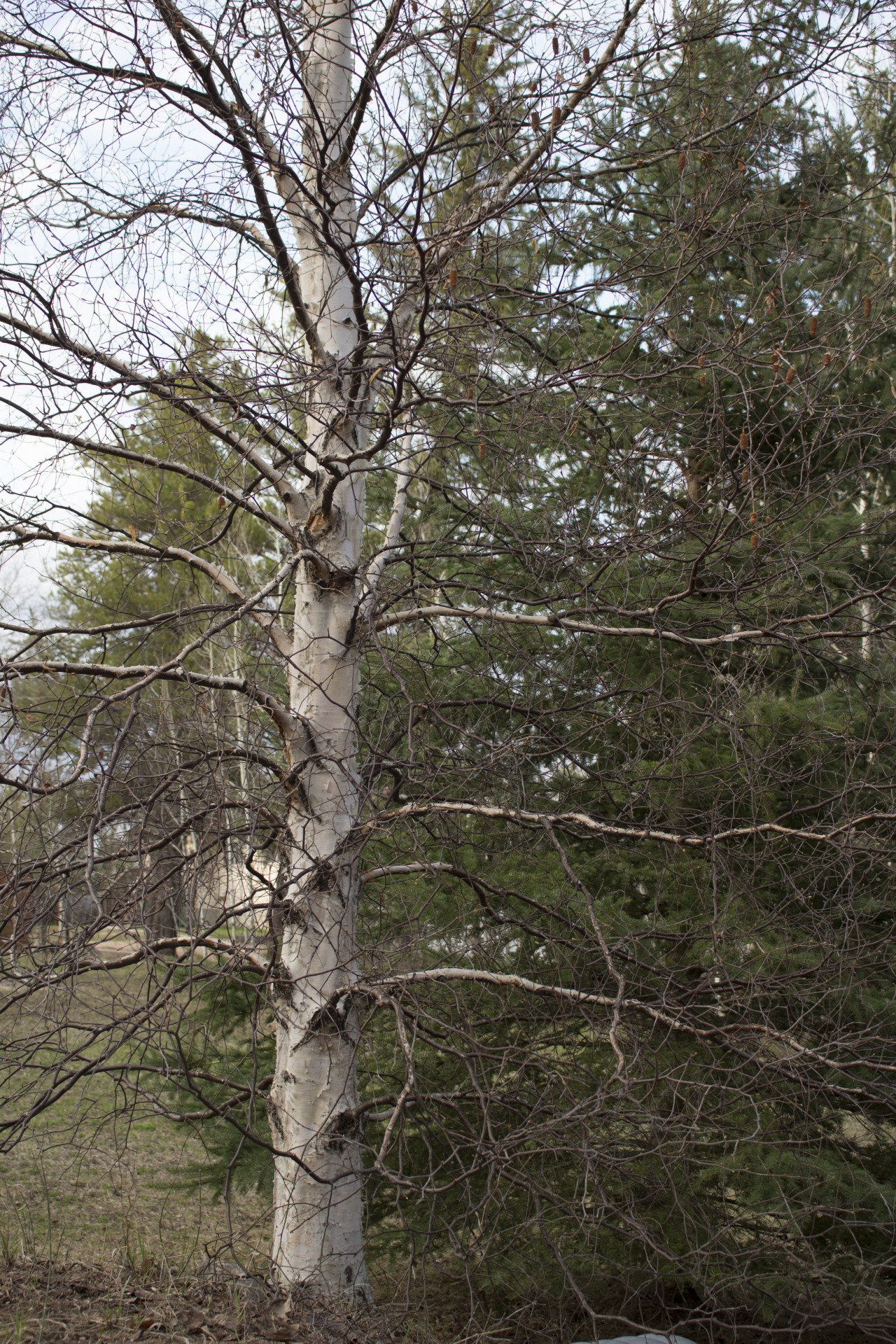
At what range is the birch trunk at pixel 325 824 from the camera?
4.01 meters

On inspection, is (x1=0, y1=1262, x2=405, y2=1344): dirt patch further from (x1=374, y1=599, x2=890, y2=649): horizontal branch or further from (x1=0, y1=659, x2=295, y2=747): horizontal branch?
(x1=374, y1=599, x2=890, y2=649): horizontal branch

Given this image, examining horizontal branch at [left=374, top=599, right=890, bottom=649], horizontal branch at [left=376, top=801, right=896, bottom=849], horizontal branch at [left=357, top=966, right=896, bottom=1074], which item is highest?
horizontal branch at [left=374, top=599, right=890, bottom=649]

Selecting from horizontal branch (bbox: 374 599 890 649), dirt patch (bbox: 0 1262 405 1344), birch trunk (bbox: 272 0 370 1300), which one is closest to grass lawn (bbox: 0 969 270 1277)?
dirt patch (bbox: 0 1262 405 1344)

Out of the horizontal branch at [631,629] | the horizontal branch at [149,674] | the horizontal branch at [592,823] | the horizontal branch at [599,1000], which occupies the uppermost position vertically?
the horizontal branch at [631,629]

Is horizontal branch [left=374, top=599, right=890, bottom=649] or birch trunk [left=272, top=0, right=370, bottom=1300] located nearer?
horizontal branch [left=374, top=599, right=890, bottom=649]

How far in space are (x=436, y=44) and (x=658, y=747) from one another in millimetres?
2964

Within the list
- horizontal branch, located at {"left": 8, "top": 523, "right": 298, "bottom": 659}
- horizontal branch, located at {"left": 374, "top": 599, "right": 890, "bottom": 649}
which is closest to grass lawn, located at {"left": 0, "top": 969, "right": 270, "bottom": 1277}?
horizontal branch, located at {"left": 8, "top": 523, "right": 298, "bottom": 659}

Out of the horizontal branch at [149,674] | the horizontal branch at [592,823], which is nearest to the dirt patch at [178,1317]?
the horizontal branch at [592,823]

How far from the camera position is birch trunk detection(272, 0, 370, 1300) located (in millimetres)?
4012

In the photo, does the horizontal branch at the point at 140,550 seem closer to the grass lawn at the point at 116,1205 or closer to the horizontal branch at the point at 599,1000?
the horizontal branch at the point at 599,1000

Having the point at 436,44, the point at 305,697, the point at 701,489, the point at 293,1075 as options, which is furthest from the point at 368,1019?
→ the point at 436,44

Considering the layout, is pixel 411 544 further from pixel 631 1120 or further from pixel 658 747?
pixel 631 1120

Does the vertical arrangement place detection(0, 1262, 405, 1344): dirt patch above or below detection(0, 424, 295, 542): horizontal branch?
below

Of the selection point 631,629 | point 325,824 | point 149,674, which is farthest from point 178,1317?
point 631,629
